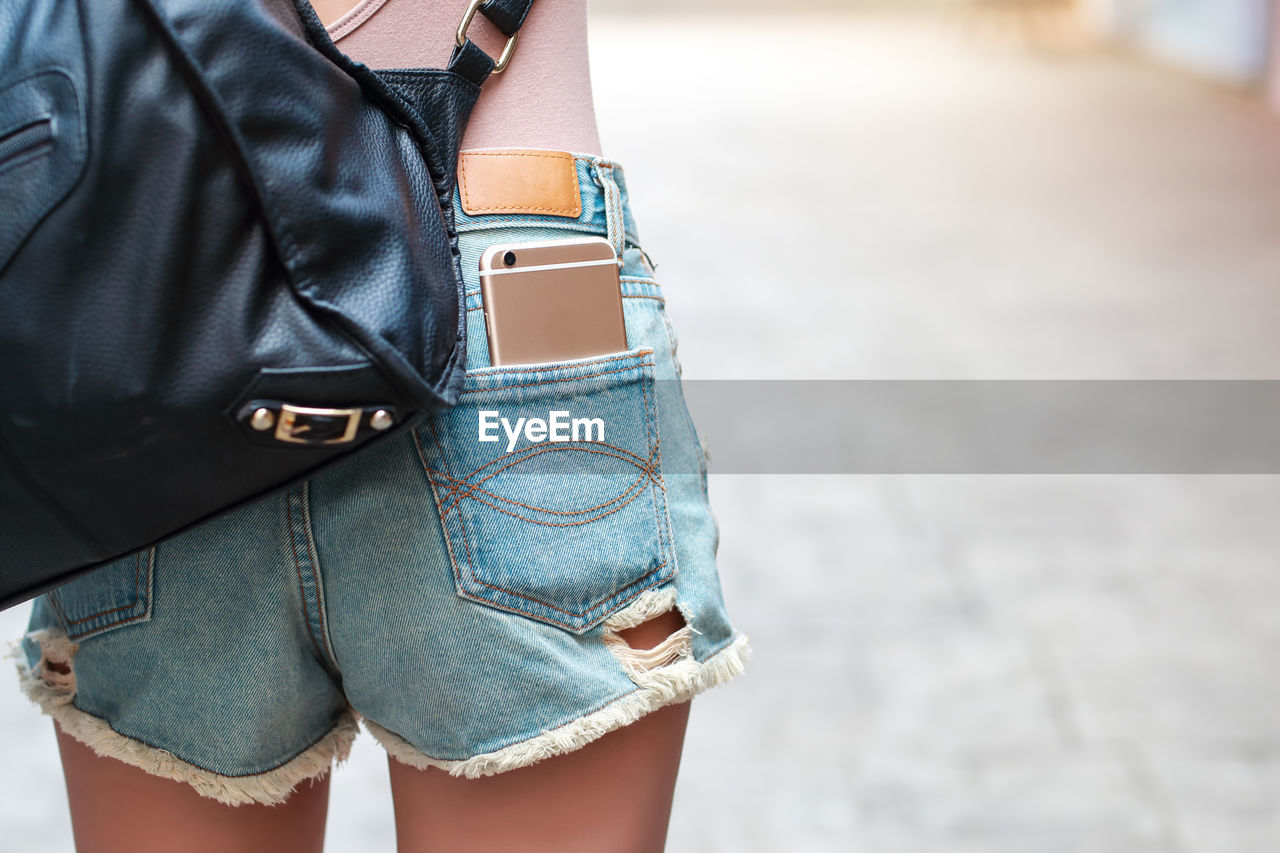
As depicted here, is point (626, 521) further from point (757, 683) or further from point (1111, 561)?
point (1111, 561)

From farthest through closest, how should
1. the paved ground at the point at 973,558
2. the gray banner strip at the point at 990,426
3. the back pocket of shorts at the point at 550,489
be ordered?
the gray banner strip at the point at 990,426, the paved ground at the point at 973,558, the back pocket of shorts at the point at 550,489

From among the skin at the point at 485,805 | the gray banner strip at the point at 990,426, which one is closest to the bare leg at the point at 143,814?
the skin at the point at 485,805

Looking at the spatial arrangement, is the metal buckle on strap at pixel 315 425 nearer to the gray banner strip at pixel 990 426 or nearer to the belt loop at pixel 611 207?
the belt loop at pixel 611 207

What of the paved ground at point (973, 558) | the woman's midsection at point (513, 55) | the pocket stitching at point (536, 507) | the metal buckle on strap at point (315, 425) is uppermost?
the woman's midsection at point (513, 55)

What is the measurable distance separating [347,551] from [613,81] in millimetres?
6396

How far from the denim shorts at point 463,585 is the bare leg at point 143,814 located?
0.14ft

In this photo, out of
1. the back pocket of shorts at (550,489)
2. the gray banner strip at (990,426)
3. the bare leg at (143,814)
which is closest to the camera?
the back pocket of shorts at (550,489)

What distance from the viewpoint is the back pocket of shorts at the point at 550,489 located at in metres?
0.54

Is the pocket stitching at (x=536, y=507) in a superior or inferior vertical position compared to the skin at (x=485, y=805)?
superior

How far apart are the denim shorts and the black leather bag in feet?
0.15

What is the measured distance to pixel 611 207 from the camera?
1.91 ft

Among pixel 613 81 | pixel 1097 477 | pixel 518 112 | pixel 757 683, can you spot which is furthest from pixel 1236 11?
pixel 518 112

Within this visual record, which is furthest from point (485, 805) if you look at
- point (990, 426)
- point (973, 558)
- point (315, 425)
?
point (990, 426)

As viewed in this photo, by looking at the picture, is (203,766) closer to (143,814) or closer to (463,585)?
(143,814)
